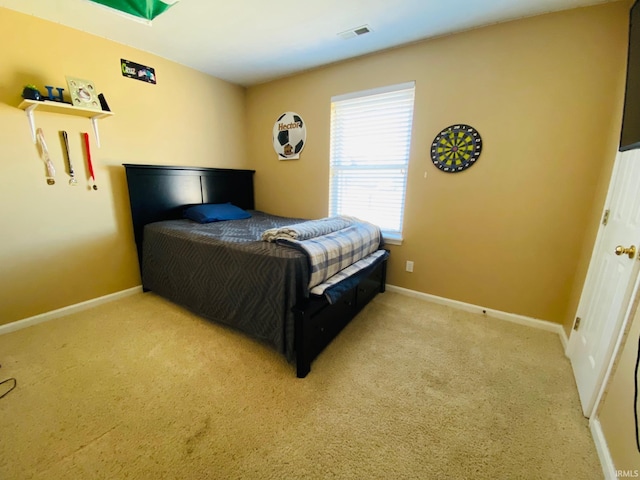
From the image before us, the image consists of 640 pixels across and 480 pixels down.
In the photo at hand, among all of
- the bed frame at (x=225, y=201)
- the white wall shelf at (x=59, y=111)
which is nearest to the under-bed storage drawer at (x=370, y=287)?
the bed frame at (x=225, y=201)

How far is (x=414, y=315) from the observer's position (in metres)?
2.33

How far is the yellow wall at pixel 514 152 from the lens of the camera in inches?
70.4

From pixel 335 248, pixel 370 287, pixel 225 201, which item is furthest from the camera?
pixel 225 201

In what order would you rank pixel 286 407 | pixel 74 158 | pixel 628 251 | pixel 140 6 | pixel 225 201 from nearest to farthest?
pixel 628 251 → pixel 286 407 → pixel 140 6 → pixel 74 158 → pixel 225 201

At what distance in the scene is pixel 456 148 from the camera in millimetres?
2248

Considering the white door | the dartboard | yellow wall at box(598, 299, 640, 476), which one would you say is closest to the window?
the dartboard

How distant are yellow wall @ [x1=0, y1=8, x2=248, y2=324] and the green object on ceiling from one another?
2.53 feet

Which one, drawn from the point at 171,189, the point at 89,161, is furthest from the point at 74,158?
the point at 171,189

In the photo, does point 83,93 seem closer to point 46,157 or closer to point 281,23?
point 46,157

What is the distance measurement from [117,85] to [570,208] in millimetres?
4041

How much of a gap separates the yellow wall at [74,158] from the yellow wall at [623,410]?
3670 mm

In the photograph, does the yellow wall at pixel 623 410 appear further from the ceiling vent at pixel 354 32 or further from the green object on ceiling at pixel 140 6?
the green object on ceiling at pixel 140 6

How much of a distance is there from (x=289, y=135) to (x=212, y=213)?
4.48ft

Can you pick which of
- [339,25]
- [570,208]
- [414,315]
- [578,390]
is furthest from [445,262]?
[339,25]
